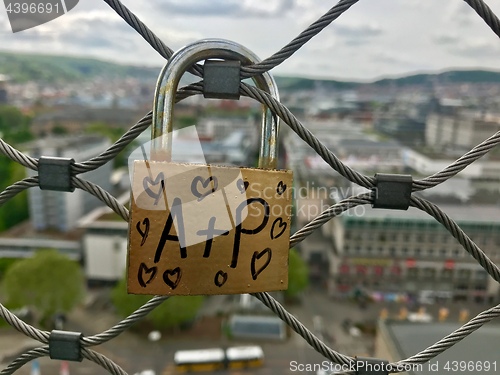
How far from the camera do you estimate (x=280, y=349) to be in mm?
4617

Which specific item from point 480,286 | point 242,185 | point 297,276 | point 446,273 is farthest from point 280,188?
point 480,286

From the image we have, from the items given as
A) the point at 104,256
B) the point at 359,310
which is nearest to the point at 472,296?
the point at 359,310

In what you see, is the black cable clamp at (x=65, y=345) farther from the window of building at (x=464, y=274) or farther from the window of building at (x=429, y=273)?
the window of building at (x=464, y=274)

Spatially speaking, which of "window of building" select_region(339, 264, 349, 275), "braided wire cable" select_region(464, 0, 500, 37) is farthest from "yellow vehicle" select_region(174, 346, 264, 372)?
"braided wire cable" select_region(464, 0, 500, 37)

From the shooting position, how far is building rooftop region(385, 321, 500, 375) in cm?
193

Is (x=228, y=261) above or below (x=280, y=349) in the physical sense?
above

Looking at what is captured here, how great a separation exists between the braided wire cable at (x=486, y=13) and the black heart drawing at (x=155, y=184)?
313 mm

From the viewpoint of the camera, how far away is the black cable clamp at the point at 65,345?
1.46 ft

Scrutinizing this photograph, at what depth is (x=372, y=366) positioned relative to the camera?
420 mm

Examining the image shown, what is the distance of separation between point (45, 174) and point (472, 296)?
5132 mm

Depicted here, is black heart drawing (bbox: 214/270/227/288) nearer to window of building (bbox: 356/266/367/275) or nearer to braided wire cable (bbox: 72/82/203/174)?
braided wire cable (bbox: 72/82/203/174)

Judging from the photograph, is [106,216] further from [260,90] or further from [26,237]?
[260,90]

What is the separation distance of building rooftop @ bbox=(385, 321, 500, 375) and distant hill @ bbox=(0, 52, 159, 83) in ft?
7.33

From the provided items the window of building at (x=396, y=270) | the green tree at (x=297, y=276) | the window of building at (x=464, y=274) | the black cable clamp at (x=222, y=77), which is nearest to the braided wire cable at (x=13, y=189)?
the black cable clamp at (x=222, y=77)
